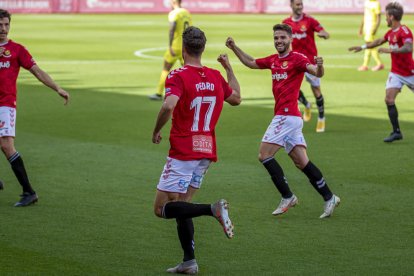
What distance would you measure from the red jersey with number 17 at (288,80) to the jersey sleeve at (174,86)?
11.1ft

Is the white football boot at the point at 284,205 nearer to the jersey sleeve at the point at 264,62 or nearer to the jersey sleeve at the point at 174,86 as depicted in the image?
the jersey sleeve at the point at 264,62

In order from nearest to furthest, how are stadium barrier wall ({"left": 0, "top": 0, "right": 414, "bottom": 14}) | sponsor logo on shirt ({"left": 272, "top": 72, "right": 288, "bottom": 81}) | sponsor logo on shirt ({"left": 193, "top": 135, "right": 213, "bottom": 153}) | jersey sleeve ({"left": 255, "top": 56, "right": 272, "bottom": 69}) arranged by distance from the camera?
sponsor logo on shirt ({"left": 193, "top": 135, "right": 213, "bottom": 153})
sponsor logo on shirt ({"left": 272, "top": 72, "right": 288, "bottom": 81})
jersey sleeve ({"left": 255, "top": 56, "right": 272, "bottom": 69})
stadium barrier wall ({"left": 0, "top": 0, "right": 414, "bottom": 14})

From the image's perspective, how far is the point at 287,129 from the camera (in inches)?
509

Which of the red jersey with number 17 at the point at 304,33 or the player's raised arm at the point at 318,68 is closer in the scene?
the player's raised arm at the point at 318,68

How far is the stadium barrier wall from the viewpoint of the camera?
63.3 meters

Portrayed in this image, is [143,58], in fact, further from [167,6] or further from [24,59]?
[167,6]

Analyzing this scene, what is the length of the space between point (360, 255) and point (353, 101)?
47.4 feet

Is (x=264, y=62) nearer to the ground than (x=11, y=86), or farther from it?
farther from it

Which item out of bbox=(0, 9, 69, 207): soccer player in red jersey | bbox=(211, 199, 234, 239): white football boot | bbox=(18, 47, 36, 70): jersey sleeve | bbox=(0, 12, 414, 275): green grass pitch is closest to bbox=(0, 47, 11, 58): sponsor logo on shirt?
bbox=(0, 9, 69, 207): soccer player in red jersey

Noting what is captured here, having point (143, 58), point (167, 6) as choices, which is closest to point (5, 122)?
point (143, 58)

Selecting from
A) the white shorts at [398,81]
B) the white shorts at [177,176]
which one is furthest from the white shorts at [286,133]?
the white shorts at [398,81]

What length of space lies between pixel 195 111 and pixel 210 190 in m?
4.53

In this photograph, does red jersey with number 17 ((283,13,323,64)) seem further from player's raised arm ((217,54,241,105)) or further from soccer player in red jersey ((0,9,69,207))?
player's raised arm ((217,54,241,105))

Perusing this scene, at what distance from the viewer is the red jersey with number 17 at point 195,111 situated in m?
9.91
